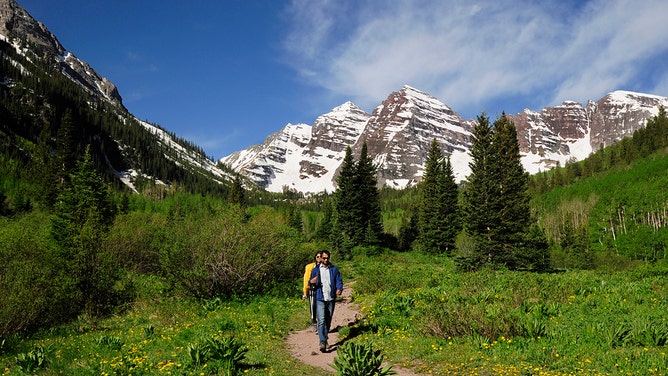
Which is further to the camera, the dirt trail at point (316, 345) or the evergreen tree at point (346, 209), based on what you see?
the evergreen tree at point (346, 209)

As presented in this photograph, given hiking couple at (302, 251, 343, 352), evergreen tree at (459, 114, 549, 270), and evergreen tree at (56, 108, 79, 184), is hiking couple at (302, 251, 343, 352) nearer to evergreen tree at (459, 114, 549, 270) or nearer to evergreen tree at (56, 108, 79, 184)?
evergreen tree at (459, 114, 549, 270)

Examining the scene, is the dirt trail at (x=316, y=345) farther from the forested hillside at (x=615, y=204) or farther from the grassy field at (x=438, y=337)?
the forested hillside at (x=615, y=204)

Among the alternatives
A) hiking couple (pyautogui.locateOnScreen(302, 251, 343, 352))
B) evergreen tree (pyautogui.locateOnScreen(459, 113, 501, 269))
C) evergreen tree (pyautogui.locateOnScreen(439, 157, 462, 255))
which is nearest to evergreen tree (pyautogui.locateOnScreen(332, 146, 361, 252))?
evergreen tree (pyautogui.locateOnScreen(439, 157, 462, 255))

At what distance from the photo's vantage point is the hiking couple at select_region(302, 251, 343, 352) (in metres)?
9.80

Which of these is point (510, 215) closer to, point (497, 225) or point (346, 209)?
point (497, 225)

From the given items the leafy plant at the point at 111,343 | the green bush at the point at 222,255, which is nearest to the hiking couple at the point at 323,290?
the leafy plant at the point at 111,343

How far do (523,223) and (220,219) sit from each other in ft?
80.3

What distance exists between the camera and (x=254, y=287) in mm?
18547

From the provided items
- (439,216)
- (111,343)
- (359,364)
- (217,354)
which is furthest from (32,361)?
(439,216)

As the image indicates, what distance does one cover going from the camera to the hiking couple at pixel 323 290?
980 cm

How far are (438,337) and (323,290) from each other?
3.01 m

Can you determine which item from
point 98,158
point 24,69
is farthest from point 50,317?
point 24,69

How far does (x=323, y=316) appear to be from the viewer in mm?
9844

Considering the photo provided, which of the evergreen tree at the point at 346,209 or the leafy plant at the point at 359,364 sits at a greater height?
the evergreen tree at the point at 346,209
